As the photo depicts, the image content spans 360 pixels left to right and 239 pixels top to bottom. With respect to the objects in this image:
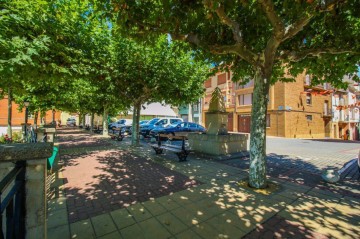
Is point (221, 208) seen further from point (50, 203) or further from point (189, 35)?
point (189, 35)

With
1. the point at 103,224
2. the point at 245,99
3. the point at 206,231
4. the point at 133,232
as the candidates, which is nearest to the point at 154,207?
the point at 133,232

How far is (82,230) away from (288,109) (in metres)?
25.5

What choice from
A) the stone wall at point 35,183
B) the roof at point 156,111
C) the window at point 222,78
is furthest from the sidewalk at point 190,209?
the roof at point 156,111

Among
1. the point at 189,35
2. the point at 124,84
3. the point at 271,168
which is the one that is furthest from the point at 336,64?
the point at 124,84

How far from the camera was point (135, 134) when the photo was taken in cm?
1208

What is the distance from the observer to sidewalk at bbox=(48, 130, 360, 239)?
122 inches

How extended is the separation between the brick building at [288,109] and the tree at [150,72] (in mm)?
11224

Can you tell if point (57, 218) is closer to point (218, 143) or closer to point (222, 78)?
point (218, 143)

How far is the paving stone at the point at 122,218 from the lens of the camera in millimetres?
3252

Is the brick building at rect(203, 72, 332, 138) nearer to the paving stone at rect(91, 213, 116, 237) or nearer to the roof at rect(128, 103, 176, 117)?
the roof at rect(128, 103, 176, 117)

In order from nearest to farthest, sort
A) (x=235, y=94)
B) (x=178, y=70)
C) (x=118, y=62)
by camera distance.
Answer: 1. (x=118, y=62)
2. (x=178, y=70)
3. (x=235, y=94)

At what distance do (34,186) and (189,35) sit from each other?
16.0 feet

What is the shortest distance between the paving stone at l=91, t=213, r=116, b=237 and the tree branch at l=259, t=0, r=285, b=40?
17.1 feet

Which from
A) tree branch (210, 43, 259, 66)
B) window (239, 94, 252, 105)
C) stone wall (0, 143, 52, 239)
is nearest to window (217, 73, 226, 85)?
window (239, 94, 252, 105)
